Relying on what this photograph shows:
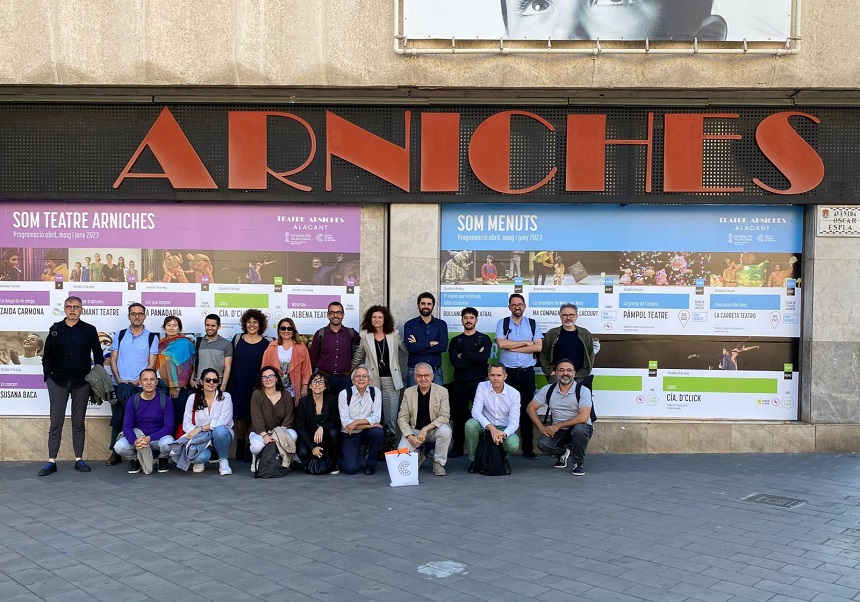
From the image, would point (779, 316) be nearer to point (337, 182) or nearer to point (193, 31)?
point (337, 182)

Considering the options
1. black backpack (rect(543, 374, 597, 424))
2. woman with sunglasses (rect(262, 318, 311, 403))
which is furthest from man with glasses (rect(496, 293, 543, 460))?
woman with sunglasses (rect(262, 318, 311, 403))

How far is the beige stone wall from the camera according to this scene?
9336 millimetres

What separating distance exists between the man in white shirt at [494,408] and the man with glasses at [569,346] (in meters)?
0.82

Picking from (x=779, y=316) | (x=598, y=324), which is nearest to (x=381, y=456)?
(x=598, y=324)

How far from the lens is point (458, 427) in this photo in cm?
943

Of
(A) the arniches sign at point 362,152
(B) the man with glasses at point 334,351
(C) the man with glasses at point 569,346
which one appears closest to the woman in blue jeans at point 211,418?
(B) the man with glasses at point 334,351

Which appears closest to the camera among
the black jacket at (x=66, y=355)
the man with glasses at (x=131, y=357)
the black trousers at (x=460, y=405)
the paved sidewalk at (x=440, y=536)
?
the paved sidewalk at (x=440, y=536)

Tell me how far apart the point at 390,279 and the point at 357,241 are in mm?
661

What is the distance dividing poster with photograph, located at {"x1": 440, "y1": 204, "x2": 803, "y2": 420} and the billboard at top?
2.11 meters

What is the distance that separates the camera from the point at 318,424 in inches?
342

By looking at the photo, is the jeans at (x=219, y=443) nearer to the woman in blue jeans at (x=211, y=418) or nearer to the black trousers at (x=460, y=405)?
the woman in blue jeans at (x=211, y=418)

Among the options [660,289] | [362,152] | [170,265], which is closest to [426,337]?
[362,152]

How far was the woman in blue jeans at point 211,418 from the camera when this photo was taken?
28.2ft

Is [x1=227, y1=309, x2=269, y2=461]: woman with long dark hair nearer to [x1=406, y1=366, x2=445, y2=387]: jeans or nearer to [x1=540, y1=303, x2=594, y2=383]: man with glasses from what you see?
[x1=406, y1=366, x2=445, y2=387]: jeans
